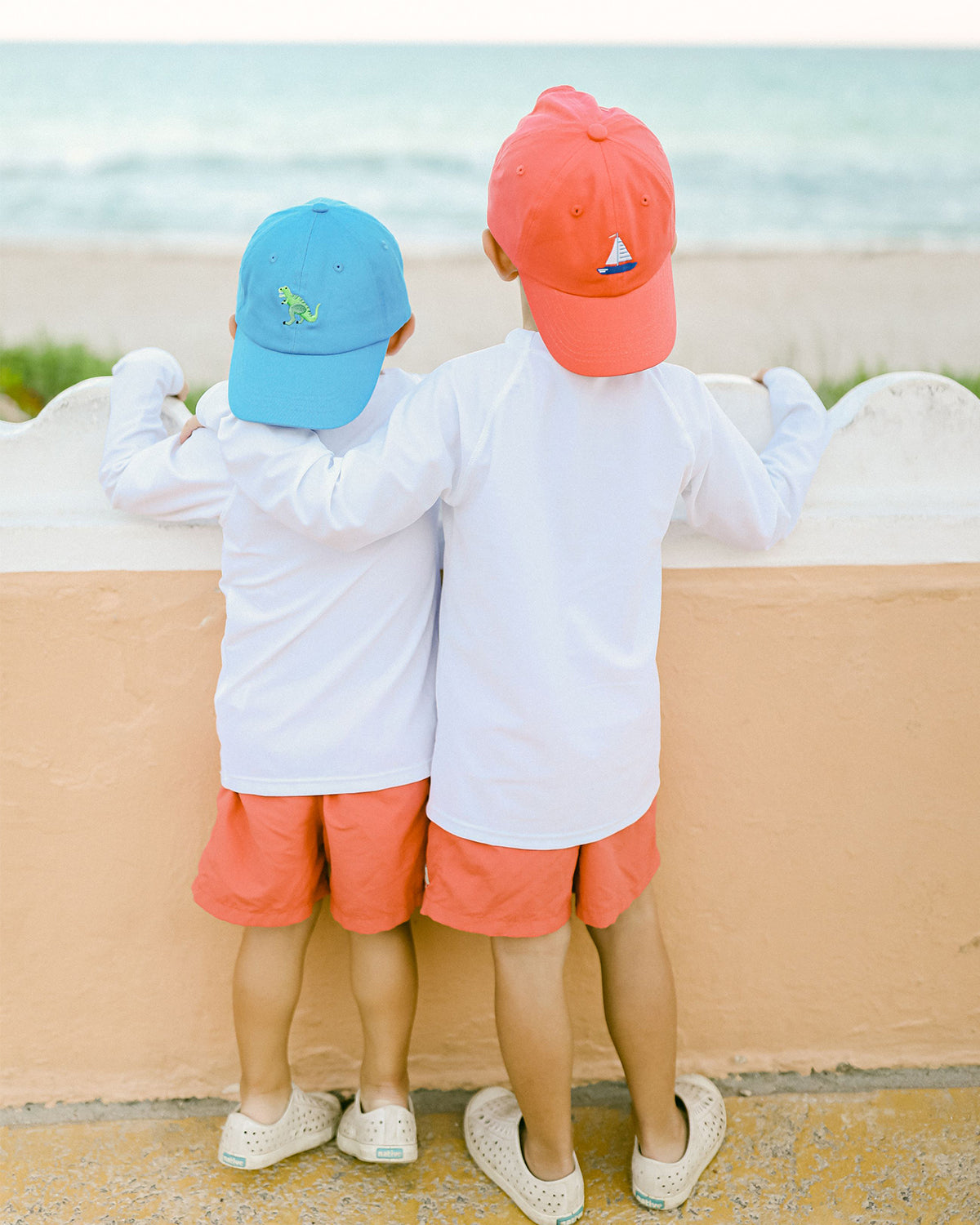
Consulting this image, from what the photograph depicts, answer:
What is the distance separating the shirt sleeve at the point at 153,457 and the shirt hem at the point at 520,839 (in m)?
0.58

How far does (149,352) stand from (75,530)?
0.32 m

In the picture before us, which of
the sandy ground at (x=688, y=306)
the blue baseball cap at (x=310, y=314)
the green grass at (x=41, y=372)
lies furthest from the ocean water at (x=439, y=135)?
the blue baseball cap at (x=310, y=314)

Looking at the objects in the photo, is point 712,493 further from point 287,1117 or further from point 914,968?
point 287,1117

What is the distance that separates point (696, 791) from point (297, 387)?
3.33 ft

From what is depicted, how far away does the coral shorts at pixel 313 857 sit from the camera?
70.9 inches

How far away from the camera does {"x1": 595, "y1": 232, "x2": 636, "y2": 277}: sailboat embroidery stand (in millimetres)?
1466

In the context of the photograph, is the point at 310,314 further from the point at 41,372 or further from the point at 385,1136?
the point at 41,372

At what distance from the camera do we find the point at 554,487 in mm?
1597

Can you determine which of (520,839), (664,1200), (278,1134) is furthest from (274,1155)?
(520,839)

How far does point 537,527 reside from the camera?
161 cm

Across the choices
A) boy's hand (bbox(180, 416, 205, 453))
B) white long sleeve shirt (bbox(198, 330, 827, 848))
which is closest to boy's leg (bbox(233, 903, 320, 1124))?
white long sleeve shirt (bbox(198, 330, 827, 848))

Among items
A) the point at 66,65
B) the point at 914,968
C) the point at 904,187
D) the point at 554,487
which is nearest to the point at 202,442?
the point at 554,487

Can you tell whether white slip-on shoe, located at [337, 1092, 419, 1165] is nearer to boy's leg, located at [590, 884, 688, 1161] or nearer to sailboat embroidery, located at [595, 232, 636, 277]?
boy's leg, located at [590, 884, 688, 1161]

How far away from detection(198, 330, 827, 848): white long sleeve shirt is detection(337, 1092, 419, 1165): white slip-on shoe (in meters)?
0.61
